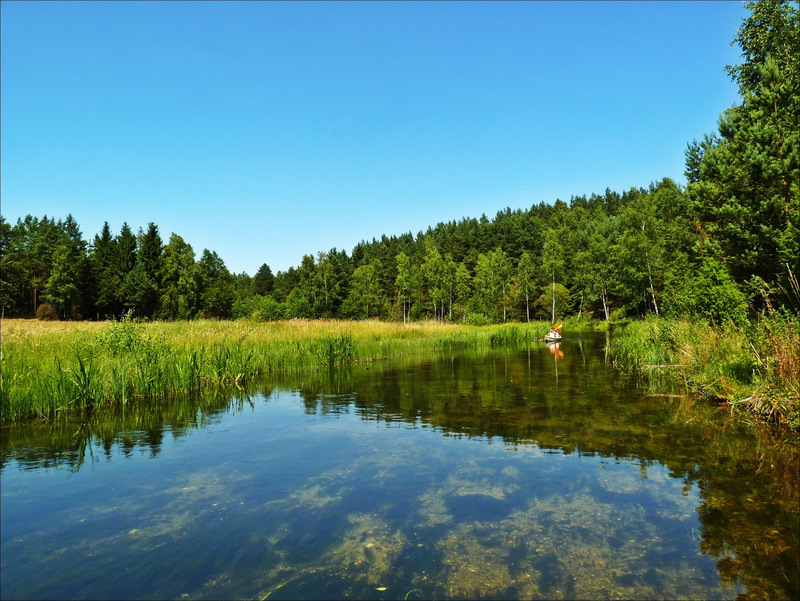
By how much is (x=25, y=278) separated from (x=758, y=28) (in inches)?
3095

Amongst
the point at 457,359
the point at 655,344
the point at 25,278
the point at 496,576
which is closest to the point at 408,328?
the point at 457,359

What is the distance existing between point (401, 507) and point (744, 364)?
9.35 meters

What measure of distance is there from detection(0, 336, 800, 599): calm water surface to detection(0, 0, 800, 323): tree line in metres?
5.10

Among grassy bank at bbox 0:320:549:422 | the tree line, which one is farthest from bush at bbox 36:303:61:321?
grassy bank at bbox 0:320:549:422

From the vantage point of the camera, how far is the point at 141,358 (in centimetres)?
1282

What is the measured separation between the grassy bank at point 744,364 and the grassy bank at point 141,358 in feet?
45.2

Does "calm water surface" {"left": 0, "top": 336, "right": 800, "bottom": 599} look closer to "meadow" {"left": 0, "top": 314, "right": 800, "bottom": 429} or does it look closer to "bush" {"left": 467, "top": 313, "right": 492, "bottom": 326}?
"meadow" {"left": 0, "top": 314, "right": 800, "bottom": 429}

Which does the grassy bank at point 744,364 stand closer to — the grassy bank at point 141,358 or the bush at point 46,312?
the grassy bank at point 141,358

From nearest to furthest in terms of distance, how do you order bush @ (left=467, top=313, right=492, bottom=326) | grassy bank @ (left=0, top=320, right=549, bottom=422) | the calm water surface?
the calm water surface → grassy bank @ (left=0, top=320, right=549, bottom=422) → bush @ (left=467, top=313, right=492, bottom=326)

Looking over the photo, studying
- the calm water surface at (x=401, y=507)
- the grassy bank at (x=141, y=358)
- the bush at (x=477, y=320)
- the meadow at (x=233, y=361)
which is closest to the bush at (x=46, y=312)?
the grassy bank at (x=141, y=358)

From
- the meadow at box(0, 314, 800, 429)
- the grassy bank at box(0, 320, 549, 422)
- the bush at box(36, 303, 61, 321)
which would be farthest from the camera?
the bush at box(36, 303, 61, 321)

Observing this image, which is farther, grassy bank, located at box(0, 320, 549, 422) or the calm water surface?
grassy bank, located at box(0, 320, 549, 422)

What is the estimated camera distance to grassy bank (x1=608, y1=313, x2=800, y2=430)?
852 centimetres

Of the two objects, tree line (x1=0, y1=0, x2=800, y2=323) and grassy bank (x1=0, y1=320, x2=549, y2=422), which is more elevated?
tree line (x1=0, y1=0, x2=800, y2=323)
